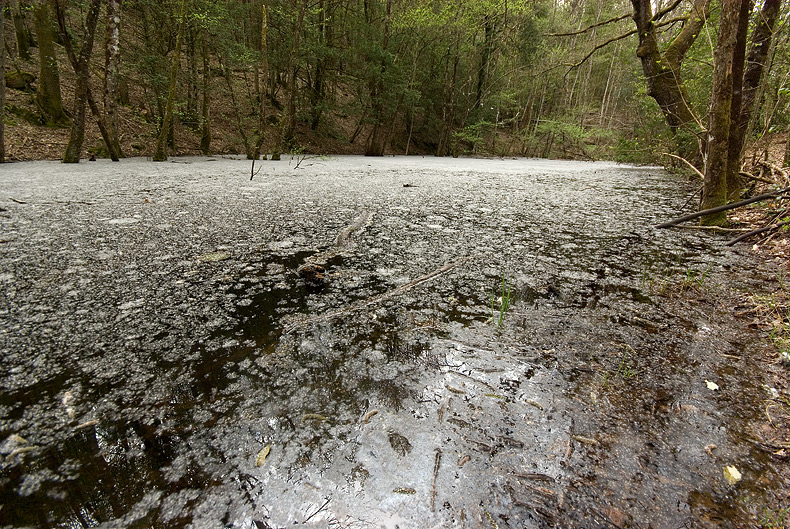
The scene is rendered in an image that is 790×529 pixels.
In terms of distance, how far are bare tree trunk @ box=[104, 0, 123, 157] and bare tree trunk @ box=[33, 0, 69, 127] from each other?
186cm

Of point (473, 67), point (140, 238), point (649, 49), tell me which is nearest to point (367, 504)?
point (140, 238)

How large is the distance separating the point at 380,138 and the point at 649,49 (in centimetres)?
885

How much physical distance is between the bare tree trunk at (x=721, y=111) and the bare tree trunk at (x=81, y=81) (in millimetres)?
8159

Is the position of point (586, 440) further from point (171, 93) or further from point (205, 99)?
point (205, 99)

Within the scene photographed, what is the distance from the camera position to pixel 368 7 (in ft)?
40.9

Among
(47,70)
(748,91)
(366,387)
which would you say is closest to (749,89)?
(748,91)

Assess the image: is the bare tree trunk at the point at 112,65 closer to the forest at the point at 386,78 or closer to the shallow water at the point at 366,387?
the forest at the point at 386,78

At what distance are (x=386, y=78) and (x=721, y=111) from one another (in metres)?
10.9

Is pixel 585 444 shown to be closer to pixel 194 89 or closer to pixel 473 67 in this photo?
pixel 194 89

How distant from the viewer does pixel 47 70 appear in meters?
7.11

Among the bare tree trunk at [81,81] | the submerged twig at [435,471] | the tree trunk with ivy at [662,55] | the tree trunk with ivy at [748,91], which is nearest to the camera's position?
the submerged twig at [435,471]

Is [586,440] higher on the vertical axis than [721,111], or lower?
lower

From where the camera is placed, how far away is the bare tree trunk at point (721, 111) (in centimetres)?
260

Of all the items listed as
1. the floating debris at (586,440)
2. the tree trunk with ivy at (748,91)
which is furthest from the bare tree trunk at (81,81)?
the tree trunk with ivy at (748,91)
